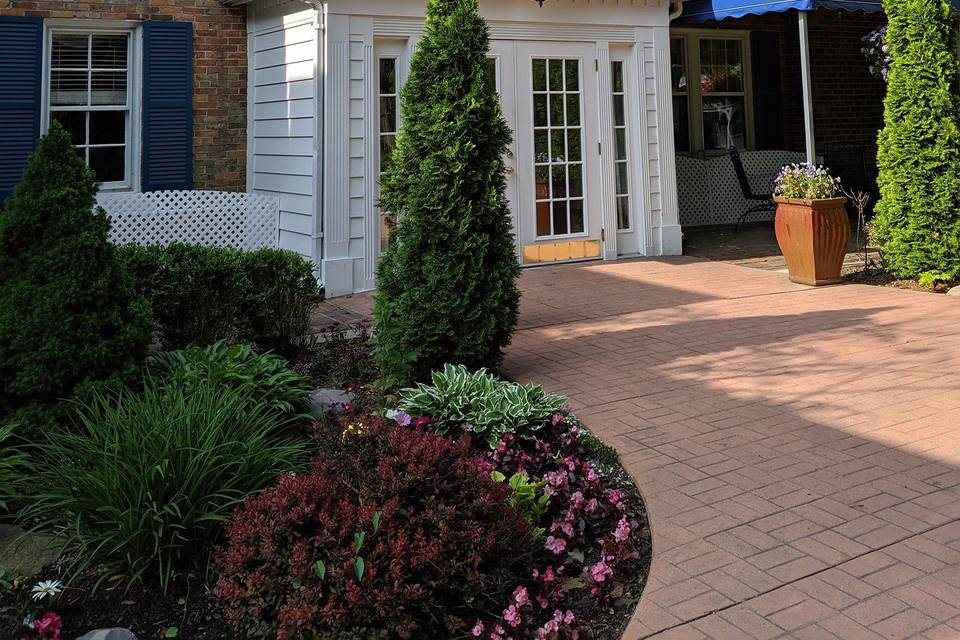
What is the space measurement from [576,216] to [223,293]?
5.10m

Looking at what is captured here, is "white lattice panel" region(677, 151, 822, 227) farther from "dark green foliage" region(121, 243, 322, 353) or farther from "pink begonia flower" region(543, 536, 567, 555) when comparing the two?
"pink begonia flower" region(543, 536, 567, 555)

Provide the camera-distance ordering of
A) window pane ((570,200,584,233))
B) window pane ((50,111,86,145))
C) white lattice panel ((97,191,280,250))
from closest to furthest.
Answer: white lattice panel ((97,191,280,250)) → window pane ((50,111,86,145)) → window pane ((570,200,584,233))

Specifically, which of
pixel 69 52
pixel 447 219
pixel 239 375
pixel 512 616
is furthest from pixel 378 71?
pixel 512 616

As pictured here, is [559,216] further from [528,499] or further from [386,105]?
[528,499]

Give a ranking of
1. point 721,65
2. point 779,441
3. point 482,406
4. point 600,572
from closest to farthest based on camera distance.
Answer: point 600,572, point 482,406, point 779,441, point 721,65

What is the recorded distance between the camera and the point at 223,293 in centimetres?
610

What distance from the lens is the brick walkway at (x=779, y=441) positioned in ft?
10.9

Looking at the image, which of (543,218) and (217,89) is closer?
(217,89)

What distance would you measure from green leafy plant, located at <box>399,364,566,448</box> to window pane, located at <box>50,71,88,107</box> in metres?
6.40

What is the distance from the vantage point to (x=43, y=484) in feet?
13.0

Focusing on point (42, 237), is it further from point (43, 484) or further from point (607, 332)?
point (607, 332)

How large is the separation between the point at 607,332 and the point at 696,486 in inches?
119

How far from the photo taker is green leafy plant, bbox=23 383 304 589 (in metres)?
3.48

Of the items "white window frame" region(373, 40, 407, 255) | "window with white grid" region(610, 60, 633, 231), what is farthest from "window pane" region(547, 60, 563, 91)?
"white window frame" region(373, 40, 407, 255)
